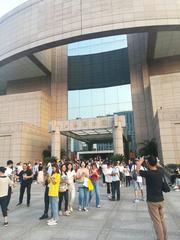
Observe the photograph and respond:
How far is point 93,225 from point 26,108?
31.0 meters

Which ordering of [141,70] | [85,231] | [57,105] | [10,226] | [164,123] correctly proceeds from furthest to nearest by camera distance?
[57,105], [141,70], [164,123], [10,226], [85,231]

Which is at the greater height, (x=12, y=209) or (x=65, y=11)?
(x=65, y=11)

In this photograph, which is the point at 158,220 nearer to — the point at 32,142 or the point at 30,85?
the point at 32,142

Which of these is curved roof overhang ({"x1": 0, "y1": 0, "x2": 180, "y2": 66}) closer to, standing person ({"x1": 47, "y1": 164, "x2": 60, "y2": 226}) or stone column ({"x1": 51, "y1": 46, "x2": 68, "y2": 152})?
stone column ({"x1": 51, "y1": 46, "x2": 68, "y2": 152})

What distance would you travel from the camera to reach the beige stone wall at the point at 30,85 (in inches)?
1559

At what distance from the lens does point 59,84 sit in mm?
38531

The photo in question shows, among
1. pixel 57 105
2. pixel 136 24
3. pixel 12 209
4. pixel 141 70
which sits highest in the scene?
pixel 136 24

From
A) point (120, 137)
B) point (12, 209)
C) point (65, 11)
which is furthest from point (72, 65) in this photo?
point (12, 209)

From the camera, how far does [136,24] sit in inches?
1033

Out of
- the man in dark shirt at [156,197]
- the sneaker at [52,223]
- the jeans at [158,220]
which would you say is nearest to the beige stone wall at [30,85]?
the sneaker at [52,223]

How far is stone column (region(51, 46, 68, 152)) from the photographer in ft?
122

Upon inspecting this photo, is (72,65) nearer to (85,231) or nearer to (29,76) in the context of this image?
(29,76)

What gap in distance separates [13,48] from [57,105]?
11641mm

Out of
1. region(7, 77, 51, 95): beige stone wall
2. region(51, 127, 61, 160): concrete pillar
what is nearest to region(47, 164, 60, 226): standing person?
region(51, 127, 61, 160): concrete pillar
